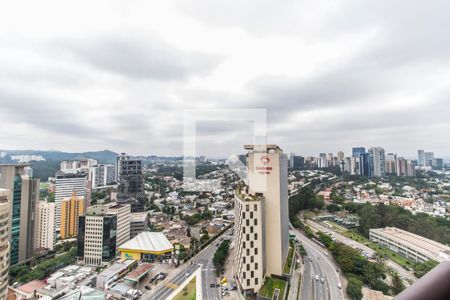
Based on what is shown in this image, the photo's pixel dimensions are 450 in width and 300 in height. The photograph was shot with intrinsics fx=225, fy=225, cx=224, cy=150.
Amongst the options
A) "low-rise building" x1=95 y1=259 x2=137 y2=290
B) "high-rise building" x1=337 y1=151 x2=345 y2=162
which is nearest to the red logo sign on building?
"low-rise building" x1=95 y1=259 x2=137 y2=290

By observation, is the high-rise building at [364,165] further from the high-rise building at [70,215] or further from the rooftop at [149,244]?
the high-rise building at [70,215]

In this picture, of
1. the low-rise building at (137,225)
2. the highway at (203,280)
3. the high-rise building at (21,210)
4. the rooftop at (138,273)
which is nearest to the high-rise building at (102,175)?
the low-rise building at (137,225)

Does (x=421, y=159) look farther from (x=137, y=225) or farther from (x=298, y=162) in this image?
(x=137, y=225)

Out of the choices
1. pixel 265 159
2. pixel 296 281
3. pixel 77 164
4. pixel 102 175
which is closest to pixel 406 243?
pixel 296 281

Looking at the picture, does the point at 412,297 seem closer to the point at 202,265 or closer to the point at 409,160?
the point at 202,265

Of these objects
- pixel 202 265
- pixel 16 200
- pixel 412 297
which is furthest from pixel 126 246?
pixel 412 297

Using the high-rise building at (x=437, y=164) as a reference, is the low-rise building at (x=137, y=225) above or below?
below

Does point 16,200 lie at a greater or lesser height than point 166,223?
greater
